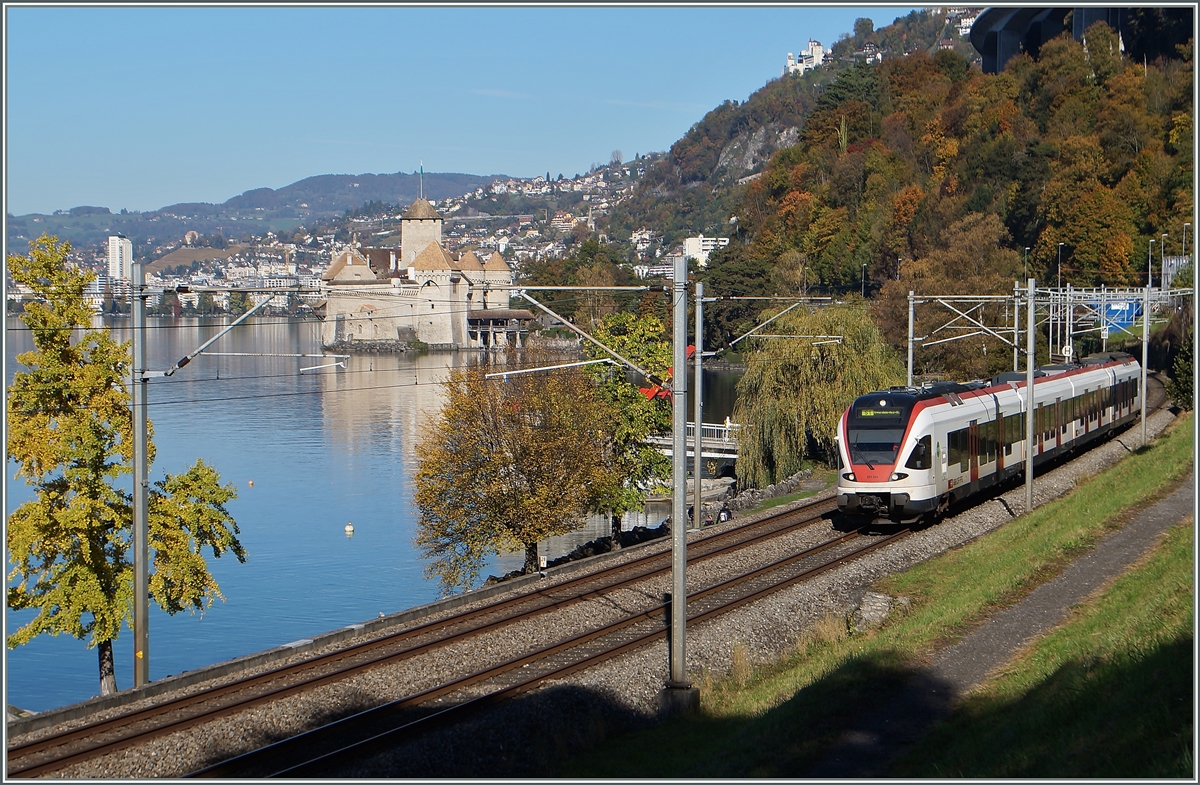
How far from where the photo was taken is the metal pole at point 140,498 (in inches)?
577

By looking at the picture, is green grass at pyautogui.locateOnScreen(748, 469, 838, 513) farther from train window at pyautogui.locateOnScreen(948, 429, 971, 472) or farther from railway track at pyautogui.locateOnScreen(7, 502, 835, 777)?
railway track at pyautogui.locateOnScreen(7, 502, 835, 777)

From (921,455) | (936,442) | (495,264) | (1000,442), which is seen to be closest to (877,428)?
(921,455)

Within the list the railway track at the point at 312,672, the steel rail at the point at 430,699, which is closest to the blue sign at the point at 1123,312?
the railway track at the point at 312,672

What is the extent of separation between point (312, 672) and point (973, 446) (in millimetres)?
14670

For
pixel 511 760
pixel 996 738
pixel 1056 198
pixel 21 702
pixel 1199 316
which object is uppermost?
pixel 1056 198

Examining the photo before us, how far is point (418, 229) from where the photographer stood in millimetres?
169250

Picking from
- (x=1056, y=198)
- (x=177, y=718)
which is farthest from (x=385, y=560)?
(x=1056, y=198)

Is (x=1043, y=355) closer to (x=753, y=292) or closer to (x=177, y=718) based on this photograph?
(x=753, y=292)

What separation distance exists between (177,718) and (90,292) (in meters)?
10.1

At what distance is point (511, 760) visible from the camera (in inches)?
461

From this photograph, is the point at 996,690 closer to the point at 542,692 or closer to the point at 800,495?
the point at 542,692

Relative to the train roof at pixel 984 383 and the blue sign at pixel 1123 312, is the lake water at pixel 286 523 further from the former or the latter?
the blue sign at pixel 1123 312

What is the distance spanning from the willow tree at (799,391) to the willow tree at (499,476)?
33.1 ft

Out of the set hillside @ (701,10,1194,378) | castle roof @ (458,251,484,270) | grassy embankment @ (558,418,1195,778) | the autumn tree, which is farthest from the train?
castle roof @ (458,251,484,270)
